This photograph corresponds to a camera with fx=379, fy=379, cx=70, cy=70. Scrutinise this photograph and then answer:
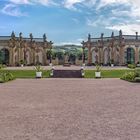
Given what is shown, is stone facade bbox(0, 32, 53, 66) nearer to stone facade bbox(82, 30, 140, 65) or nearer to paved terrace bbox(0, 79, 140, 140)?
stone facade bbox(82, 30, 140, 65)

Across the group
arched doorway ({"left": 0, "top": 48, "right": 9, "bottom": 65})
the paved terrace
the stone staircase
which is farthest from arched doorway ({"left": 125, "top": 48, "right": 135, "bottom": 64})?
the paved terrace

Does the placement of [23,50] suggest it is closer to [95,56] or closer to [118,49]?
[95,56]

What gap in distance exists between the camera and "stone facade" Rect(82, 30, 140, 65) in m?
77.6

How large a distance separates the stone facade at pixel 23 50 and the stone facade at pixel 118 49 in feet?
37.2

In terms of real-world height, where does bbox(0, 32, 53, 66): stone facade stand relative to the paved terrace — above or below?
above

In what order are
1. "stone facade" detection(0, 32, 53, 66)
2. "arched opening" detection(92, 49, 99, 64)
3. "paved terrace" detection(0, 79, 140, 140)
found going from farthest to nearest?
"arched opening" detection(92, 49, 99, 64), "stone facade" detection(0, 32, 53, 66), "paved terrace" detection(0, 79, 140, 140)

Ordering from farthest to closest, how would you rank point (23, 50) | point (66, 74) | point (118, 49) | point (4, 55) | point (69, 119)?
point (23, 50), point (118, 49), point (4, 55), point (66, 74), point (69, 119)

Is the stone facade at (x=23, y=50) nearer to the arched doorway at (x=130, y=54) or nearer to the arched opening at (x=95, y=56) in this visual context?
the arched opening at (x=95, y=56)

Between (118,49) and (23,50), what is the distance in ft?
67.2

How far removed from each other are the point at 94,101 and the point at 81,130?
5.90 m

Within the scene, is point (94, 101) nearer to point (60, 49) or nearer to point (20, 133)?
point (20, 133)

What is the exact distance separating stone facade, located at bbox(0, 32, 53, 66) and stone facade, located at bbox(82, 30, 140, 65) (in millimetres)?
11336

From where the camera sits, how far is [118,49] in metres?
77.9

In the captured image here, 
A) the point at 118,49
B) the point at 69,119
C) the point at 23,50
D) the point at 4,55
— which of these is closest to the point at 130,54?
the point at 118,49
